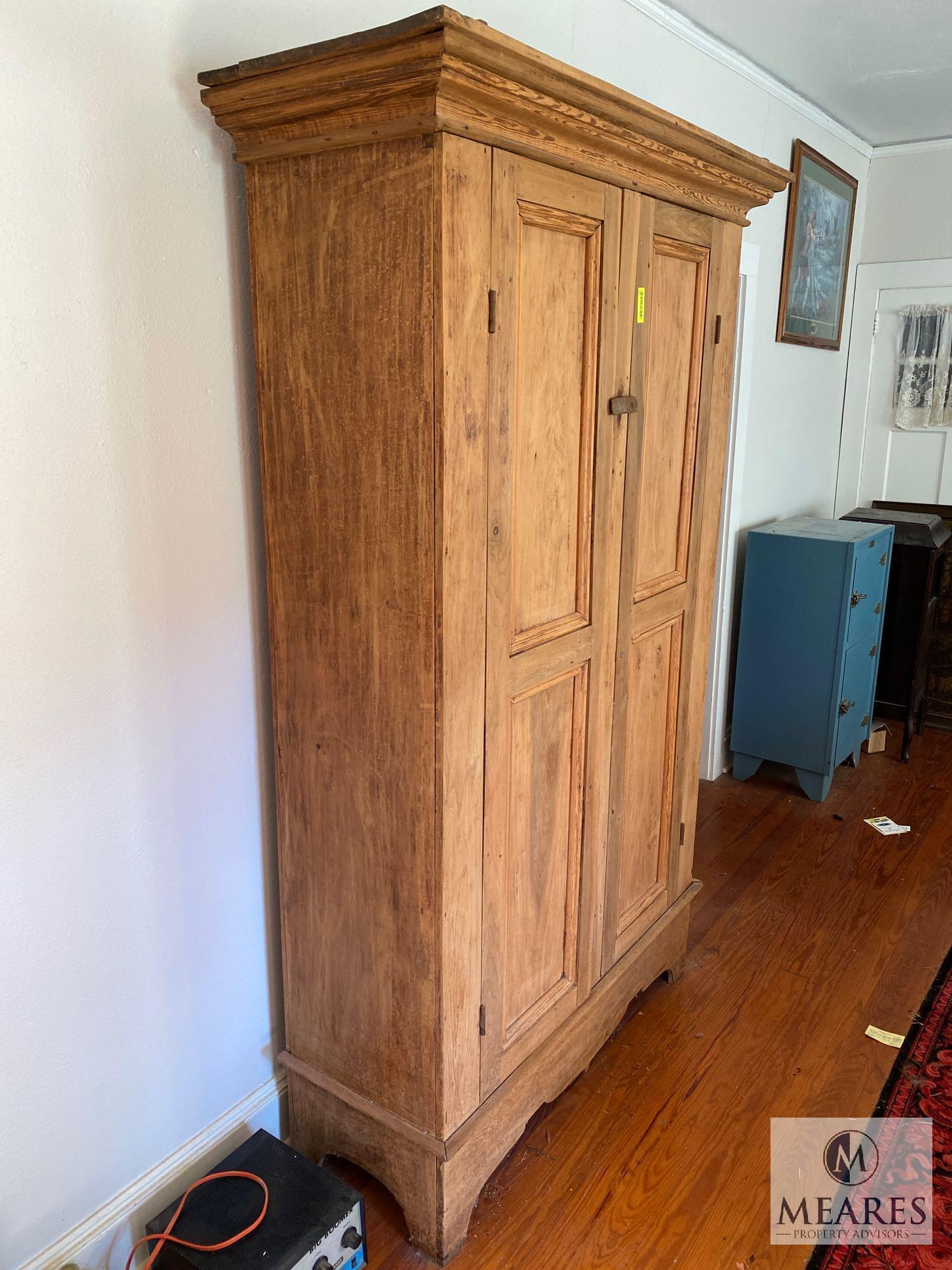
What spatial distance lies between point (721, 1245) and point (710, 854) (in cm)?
154

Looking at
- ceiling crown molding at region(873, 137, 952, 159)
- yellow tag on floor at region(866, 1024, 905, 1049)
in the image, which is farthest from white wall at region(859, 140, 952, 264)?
yellow tag on floor at region(866, 1024, 905, 1049)

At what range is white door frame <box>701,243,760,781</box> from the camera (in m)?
3.29

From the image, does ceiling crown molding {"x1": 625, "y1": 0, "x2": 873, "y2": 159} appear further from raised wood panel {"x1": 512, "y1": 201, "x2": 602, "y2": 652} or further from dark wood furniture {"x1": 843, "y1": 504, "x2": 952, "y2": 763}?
dark wood furniture {"x1": 843, "y1": 504, "x2": 952, "y2": 763}

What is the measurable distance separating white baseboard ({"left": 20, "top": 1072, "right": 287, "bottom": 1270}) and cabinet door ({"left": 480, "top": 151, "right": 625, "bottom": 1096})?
0.50m

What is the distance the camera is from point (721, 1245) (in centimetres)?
173

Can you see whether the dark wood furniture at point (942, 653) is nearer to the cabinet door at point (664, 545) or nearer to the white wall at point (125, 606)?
the cabinet door at point (664, 545)

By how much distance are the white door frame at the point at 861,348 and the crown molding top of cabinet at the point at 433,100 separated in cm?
307

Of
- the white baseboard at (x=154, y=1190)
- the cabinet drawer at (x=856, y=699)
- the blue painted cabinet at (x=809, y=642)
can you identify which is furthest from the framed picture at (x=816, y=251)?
the white baseboard at (x=154, y=1190)

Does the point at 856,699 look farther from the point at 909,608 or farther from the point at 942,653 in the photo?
the point at 942,653

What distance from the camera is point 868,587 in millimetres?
3529

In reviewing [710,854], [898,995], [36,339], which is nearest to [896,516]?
[710,854]

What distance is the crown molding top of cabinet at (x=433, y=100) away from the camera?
1.17 metres

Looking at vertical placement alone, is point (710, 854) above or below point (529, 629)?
below

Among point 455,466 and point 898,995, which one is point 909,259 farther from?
point 455,466
